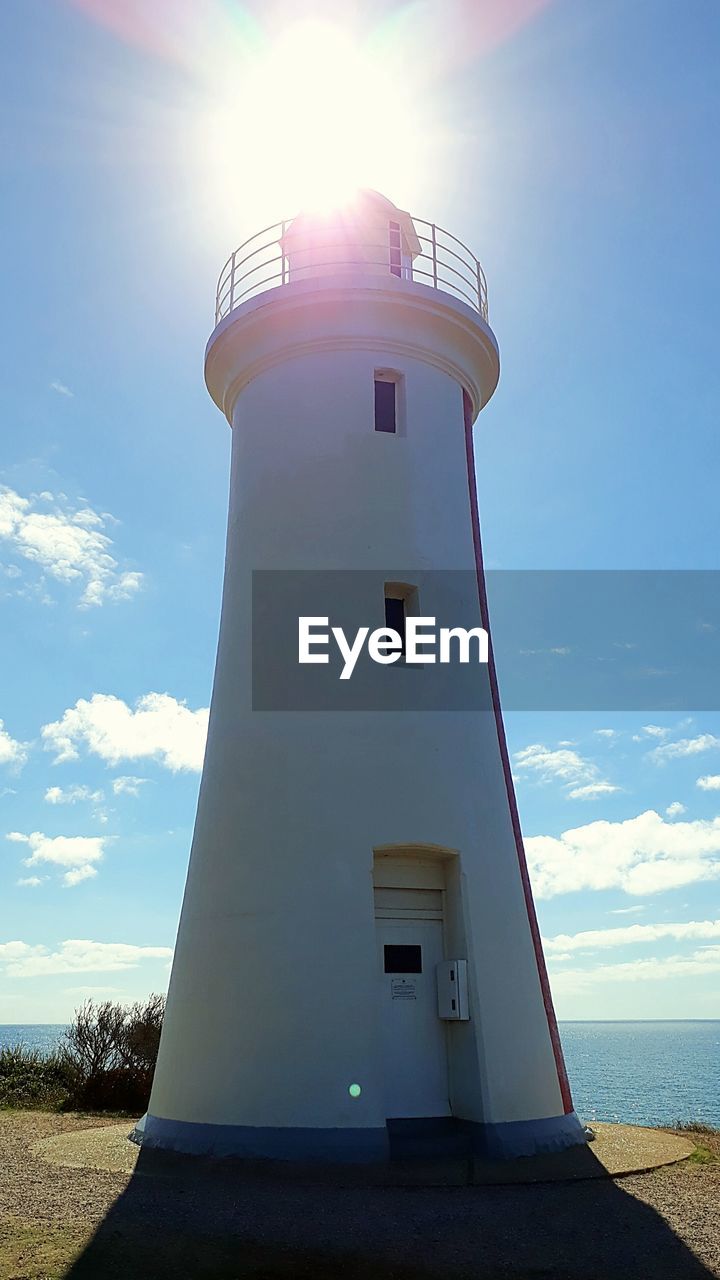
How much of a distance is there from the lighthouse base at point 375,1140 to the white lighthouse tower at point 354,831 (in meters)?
0.03

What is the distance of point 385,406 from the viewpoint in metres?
14.3

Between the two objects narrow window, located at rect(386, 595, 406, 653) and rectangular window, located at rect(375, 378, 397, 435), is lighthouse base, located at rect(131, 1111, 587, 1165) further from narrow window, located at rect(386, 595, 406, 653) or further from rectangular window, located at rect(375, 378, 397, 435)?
rectangular window, located at rect(375, 378, 397, 435)

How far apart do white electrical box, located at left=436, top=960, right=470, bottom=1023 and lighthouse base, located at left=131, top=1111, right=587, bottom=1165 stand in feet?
3.73

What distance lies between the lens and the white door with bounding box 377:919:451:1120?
461 inches

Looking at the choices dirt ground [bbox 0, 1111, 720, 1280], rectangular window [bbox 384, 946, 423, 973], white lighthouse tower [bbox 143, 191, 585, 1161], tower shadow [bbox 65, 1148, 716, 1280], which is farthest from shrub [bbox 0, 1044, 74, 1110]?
tower shadow [bbox 65, 1148, 716, 1280]

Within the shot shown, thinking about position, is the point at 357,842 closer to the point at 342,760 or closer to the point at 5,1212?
the point at 342,760

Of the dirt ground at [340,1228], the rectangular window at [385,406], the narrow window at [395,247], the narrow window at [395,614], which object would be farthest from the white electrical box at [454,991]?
the narrow window at [395,247]

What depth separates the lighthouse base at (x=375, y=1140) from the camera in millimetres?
10625

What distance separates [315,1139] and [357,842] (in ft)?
10.1

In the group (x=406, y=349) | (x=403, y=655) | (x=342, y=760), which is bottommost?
(x=342, y=760)

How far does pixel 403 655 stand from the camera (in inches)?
513

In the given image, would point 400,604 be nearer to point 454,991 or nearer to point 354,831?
point 354,831

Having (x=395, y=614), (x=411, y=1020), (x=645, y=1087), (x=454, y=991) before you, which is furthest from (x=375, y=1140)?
(x=645, y=1087)

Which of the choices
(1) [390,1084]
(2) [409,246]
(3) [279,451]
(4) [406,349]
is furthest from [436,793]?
(2) [409,246]
